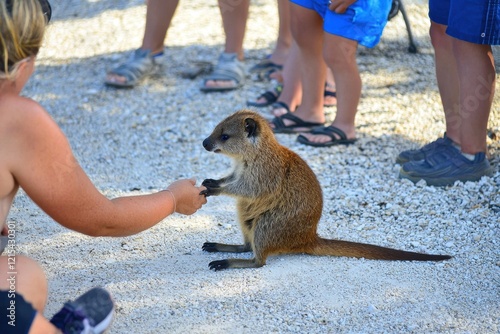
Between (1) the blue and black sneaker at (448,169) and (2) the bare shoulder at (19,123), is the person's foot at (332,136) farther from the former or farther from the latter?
(2) the bare shoulder at (19,123)

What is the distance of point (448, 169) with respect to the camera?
489 cm

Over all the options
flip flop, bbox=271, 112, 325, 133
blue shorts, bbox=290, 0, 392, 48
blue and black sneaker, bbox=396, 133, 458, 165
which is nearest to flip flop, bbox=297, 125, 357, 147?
flip flop, bbox=271, 112, 325, 133

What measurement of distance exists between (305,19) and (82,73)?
2.74 metres

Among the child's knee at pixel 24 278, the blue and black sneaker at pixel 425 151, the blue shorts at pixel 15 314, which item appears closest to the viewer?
the blue shorts at pixel 15 314

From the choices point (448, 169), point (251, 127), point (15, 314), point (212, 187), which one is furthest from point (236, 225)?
point (15, 314)

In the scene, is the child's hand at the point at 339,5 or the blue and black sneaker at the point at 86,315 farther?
the child's hand at the point at 339,5

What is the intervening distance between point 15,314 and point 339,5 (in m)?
3.51

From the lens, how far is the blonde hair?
2502mm

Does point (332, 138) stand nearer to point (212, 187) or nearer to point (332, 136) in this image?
point (332, 136)

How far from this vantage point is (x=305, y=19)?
18.4ft

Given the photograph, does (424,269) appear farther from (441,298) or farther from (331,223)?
→ (331,223)

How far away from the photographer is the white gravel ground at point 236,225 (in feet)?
11.2

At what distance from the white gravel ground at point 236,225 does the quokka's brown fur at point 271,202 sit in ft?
0.24

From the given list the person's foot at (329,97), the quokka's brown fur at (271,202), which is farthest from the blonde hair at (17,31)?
the person's foot at (329,97)
